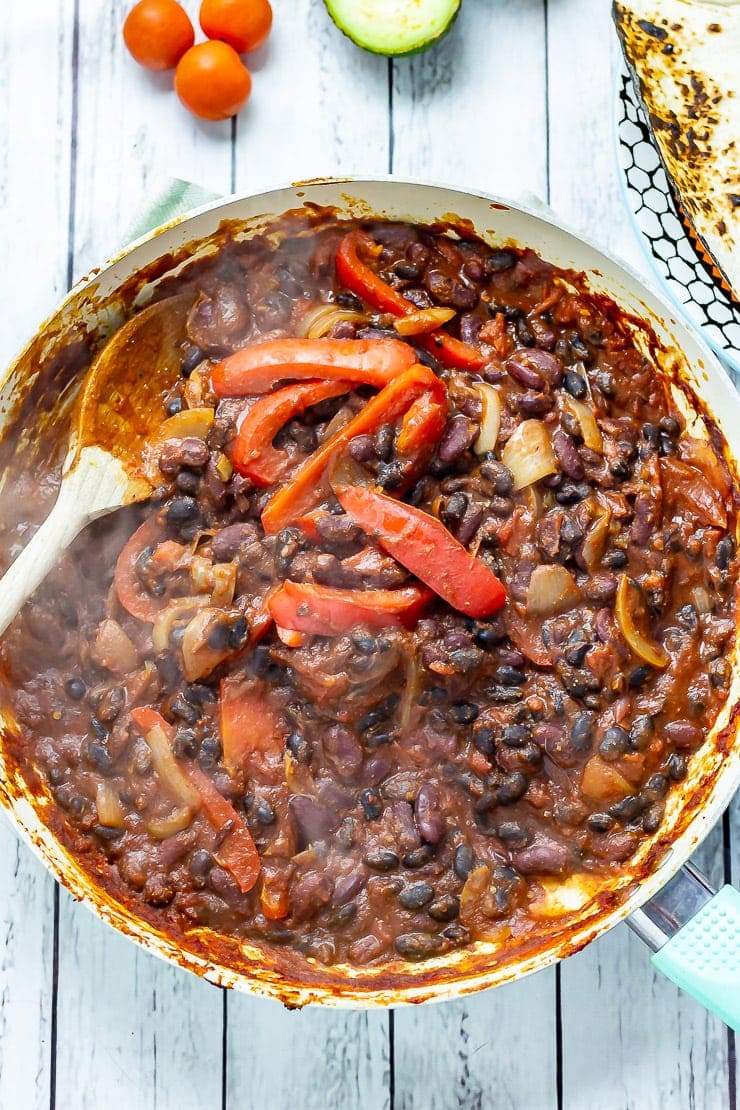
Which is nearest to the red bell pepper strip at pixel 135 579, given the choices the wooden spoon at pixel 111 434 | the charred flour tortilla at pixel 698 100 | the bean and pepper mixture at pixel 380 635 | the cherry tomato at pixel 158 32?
the bean and pepper mixture at pixel 380 635

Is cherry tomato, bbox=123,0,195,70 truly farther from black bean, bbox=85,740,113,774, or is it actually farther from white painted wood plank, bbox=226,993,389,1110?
white painted wood plank, bbox=226,993,389,1110

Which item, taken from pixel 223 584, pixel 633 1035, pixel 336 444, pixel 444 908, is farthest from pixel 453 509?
pixel 633 1035

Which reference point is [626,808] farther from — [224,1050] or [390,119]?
[390,119]

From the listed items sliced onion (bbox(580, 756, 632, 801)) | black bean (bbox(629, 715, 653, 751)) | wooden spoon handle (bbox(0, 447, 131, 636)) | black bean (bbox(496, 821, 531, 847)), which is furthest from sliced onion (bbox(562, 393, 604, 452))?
wooden spoon handle (bbox(0, 447, 131, 636))

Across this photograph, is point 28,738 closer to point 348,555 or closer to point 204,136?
point 348,555

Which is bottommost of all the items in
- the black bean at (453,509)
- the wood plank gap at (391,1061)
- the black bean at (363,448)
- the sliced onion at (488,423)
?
the wood plank gap at (391,1061)

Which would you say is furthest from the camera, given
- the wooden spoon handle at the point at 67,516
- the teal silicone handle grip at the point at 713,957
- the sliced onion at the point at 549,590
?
the sliced onion at the point at 549,590

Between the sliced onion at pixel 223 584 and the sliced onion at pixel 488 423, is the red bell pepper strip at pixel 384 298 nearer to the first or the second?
the sliced onion at pixel 488 423
